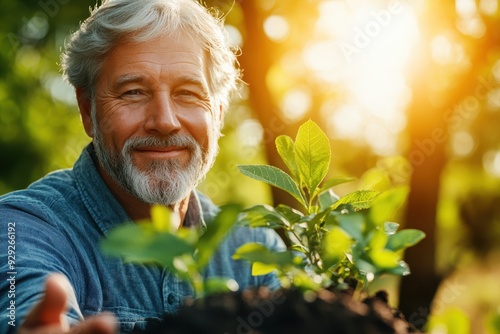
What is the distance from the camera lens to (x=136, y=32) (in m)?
2.05

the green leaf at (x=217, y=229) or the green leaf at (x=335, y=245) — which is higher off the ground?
the green leaf at (x=217, y=229)

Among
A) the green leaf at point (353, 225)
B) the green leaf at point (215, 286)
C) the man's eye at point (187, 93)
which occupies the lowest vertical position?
the man's eye at point (187, 93)

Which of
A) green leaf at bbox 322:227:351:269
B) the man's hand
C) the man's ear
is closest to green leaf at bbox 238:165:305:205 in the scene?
green leaf at bbox 322:227:351:269

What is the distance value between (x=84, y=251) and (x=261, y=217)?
1025mm

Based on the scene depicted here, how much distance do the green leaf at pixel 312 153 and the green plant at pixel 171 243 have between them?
1.01 ft

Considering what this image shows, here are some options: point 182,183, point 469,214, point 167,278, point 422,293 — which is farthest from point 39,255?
point 469,214

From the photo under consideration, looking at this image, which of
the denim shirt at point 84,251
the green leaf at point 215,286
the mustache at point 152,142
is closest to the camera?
the green leaf at point 215,286

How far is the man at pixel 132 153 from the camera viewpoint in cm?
174

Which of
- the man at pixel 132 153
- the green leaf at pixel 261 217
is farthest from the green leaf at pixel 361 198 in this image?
the man at pixel 132 153

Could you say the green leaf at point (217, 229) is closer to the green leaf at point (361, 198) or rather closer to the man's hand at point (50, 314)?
the man's hand at point (50, 314)

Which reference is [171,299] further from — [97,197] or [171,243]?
[171,243]

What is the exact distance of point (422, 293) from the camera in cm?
431

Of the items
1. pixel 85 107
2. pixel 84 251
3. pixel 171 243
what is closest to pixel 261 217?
pixel 171 243

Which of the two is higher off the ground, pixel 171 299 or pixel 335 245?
pixel 335 245
